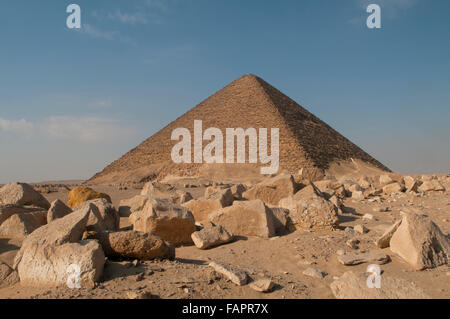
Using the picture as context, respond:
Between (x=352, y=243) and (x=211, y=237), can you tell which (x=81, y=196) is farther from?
(x=352, y=243)

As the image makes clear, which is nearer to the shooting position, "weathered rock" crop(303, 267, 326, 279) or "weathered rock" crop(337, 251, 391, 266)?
"weathered rock" crop(303, 267, 326, 279)

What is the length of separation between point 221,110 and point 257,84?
21.9ft

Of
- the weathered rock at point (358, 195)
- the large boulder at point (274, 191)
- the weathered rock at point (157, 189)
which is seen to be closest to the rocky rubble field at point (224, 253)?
the large boulder at point (274, 191)

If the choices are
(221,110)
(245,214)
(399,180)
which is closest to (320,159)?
(221,110)

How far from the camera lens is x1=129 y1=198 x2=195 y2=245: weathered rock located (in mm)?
4090

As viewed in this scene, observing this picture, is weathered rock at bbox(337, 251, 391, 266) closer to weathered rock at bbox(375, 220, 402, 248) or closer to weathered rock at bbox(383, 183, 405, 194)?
weathered rock at bbox(375, 220, 402, 248)

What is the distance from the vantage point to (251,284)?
273 centimetres

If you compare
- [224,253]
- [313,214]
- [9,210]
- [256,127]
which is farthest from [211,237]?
[256,127]

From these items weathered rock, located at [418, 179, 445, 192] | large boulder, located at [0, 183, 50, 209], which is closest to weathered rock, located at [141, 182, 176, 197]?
large boulder, located at [0, 183, 50, 209]

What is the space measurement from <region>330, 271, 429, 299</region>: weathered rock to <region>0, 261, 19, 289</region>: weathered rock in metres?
2.49

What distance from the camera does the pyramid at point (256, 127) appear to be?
3503 centimetres

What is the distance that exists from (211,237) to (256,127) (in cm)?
3608
